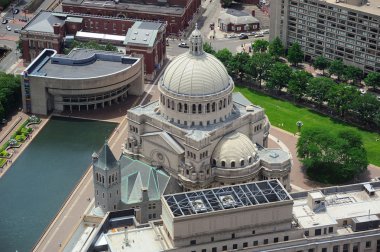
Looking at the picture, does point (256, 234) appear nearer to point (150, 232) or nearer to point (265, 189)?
point (265, 189)

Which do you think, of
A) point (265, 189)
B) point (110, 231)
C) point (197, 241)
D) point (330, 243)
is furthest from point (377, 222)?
point (110, 231)

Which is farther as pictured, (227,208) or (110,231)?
(110,231)

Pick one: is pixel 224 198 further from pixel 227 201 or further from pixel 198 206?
pixel 198 206

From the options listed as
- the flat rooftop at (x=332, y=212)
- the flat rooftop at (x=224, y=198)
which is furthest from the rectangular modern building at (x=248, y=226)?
the flat rooftop at (x=332, y=212)

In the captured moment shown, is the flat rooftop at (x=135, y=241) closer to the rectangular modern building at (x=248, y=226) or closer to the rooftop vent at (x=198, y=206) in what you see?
the rectangular modern building at (x=248, y=226)

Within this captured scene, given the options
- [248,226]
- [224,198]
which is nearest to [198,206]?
[224,198]

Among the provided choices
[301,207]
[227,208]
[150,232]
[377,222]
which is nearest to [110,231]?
[150,232]

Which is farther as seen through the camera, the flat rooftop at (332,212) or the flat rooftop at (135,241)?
the flat rooftop at (332,212)
